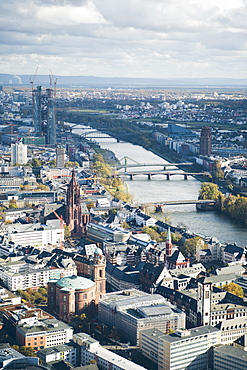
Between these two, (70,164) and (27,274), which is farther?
(70,164)

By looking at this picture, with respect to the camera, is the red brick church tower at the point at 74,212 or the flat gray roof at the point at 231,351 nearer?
the flat gray roof at the point at 231,351

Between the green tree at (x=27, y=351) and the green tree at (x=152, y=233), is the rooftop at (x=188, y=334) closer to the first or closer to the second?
the green tree at (x=27, y=351)

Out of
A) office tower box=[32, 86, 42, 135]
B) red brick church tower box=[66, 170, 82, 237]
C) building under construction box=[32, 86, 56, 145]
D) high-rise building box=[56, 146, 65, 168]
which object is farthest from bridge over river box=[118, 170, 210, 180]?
office tower box=[32, 86, 42, 135]

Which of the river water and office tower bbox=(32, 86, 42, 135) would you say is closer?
the river water

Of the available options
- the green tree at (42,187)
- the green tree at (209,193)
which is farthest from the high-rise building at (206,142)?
the green tree at (42,187)

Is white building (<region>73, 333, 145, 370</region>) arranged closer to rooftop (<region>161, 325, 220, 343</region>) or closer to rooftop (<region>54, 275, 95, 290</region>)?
rooftop (<region>161, 325, 220, 343</region>)

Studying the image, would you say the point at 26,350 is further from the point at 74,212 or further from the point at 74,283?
the point at 74,212

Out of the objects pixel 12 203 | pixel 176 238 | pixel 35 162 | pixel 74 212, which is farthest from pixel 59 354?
pixel 35 162
